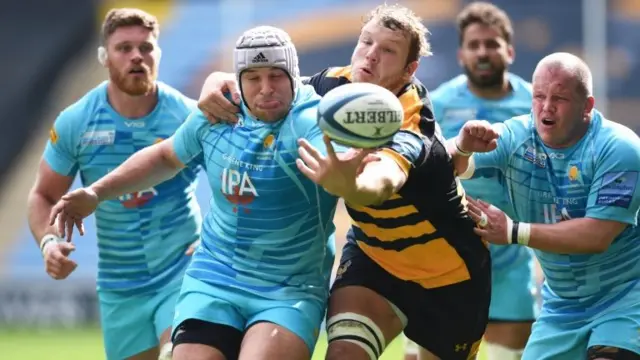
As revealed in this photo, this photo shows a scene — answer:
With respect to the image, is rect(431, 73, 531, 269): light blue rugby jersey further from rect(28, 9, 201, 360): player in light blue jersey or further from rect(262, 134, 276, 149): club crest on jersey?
rect(262, 134, 276, 149): club crest on jersey

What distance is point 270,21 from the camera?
64.2 feet

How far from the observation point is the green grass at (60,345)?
14078 mm

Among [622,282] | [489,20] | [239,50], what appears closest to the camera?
[239,50]

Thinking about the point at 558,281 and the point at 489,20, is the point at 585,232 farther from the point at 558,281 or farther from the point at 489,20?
the point at 489,20

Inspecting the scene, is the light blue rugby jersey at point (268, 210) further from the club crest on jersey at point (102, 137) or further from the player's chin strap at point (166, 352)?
the club crest on jersey at point (102, 137)

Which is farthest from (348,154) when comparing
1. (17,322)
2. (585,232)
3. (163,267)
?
(17,322)

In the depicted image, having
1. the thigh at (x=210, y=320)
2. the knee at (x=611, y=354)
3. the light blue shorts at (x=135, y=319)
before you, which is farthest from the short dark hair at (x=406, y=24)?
the light blue shorts at (x=135, y=319)

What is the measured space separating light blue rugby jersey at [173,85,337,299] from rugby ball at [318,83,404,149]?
71cm

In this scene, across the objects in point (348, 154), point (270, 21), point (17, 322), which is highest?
point (348, 154)

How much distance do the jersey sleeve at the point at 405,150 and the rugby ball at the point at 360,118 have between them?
31cm

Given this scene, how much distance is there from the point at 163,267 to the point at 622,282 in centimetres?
308

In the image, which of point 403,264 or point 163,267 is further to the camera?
point 163,267

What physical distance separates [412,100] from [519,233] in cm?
95

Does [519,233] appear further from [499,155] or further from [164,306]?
[164,306]
